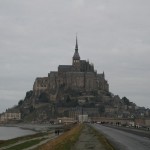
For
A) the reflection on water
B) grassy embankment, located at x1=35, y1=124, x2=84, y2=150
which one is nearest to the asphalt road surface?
grassy embankment, located at x1=35, y1=124, x2=84, y2=150

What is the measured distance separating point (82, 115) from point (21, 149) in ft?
501

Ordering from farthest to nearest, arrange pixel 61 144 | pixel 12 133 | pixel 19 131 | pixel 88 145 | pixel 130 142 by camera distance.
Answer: pixel 19 131 < pixel 12 133 < pixel 130 142 < pixel 61 144 < pixel 88 145

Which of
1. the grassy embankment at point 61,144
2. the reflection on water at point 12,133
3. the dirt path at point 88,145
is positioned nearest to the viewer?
the dirt path at point 88,145

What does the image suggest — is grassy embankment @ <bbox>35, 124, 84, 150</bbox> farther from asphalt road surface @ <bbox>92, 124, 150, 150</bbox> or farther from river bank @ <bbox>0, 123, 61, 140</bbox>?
river bank @ <bbox>0, 123, 61, 140</bbox>

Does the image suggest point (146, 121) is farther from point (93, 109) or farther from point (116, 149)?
point (116, 149)

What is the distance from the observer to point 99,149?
2523 cm

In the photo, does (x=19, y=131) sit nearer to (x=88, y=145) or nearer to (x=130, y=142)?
(x=130, y=142)

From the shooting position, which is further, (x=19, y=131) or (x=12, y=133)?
(x=19, y=131)

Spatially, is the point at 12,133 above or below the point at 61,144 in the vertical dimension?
above

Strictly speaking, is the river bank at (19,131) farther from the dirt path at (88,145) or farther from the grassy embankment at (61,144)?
the dirt path at (88,145)

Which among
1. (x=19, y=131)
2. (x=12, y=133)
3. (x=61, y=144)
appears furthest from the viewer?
(x=19, y=131)

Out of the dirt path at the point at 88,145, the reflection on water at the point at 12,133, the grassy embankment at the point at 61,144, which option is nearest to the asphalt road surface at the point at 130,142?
the dirt path at the point at 88,145

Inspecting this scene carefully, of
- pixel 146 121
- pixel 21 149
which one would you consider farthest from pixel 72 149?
pixel 146 121

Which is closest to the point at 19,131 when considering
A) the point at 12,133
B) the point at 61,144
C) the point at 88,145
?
the point at 12,133
